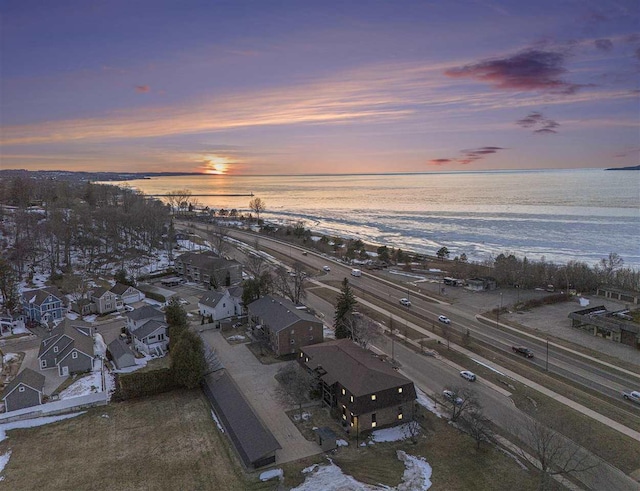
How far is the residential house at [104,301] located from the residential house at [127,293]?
4.19 feet

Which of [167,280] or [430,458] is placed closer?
[430,458]

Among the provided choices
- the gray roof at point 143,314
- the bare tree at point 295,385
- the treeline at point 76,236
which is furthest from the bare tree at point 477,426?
the treeline at point 76,236

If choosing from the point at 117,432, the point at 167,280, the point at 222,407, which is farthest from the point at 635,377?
the point at 167,280

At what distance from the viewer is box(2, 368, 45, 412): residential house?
2878 centimetres

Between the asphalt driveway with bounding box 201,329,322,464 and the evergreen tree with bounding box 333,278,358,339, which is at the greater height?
the evergreen tree with bounding box 333,278,358,339

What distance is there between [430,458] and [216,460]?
12268 millimetres

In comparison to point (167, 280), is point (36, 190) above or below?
above

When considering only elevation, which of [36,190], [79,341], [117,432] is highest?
[36,190]

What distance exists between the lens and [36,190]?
122188 mm

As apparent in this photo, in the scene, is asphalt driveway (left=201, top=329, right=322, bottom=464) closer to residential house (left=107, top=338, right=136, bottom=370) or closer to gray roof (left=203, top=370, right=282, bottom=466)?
gray roof (left=203, top=370, right=282, bottom=466)

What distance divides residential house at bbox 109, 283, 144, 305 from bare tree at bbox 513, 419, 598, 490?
1755 inches

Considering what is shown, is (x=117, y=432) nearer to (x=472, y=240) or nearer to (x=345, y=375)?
(x=345, y=375)

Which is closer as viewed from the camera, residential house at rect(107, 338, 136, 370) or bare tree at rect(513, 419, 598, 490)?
bare tree at rect(513, 419, 598, 490)

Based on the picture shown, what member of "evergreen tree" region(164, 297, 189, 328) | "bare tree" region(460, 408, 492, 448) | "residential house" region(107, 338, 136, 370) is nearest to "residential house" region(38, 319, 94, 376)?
"residential house" region(107, 338, 136, 370)
